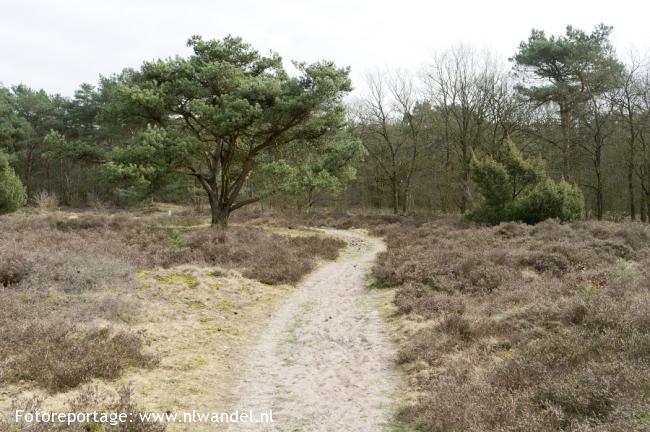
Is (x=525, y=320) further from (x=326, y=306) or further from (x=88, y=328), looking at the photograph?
(x=88, y=328)

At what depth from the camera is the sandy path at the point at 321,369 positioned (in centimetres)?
537

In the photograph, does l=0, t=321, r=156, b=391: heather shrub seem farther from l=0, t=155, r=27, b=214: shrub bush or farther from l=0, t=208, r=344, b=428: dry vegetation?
l=0, t=155, r=27, b=214: shrub bush

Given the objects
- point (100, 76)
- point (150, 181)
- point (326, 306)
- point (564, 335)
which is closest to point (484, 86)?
point (150, 181)

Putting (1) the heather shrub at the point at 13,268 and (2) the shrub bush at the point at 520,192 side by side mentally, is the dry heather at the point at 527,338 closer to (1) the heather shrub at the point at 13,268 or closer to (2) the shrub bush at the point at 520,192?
(2) the shrub bush at the point at 520,192

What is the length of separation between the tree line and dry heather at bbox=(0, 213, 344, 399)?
13.4 ft

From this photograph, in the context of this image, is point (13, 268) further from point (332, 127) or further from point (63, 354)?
point (332, 127)

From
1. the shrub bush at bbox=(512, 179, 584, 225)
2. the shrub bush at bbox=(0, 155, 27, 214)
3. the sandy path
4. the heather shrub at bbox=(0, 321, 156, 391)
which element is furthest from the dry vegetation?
the shrub bush at bbox=(0, 155, 27, 214)

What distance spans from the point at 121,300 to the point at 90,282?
5.72 ft

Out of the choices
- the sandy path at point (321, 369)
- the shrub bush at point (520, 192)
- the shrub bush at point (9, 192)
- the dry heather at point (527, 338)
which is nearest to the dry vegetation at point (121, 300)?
the sandy path at point (321, 369)

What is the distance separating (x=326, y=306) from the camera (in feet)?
36.0

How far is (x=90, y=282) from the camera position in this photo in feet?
31.7

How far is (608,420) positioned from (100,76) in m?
53.9

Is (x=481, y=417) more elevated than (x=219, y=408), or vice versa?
(x=481, y=417)

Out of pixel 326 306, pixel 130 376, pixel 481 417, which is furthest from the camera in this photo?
pixel 326 306
